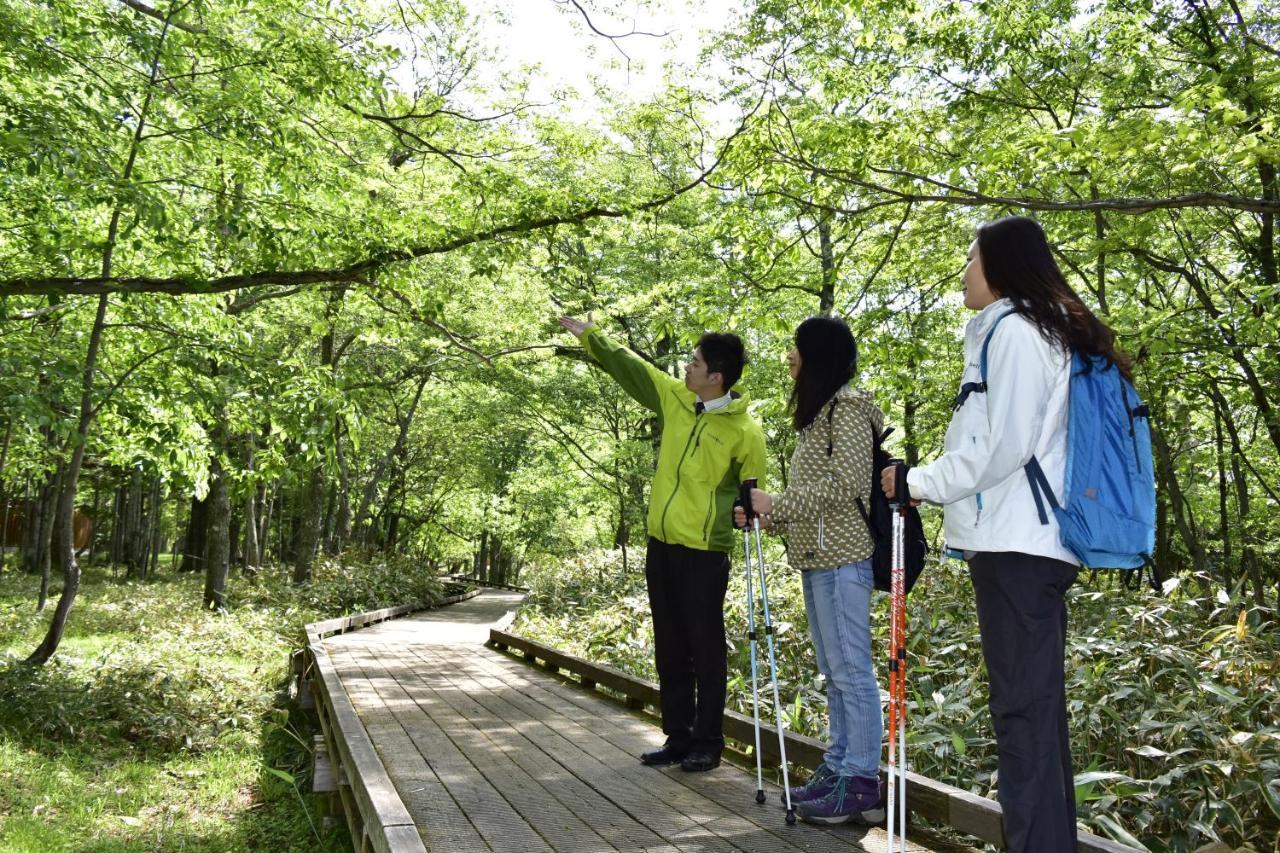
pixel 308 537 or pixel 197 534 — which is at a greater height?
pixel 308 537

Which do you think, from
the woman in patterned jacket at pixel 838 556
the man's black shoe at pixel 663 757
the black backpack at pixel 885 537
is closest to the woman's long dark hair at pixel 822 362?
the woman in patterned jacket at pixel 838 556

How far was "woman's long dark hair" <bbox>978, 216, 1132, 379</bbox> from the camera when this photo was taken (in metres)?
2.65

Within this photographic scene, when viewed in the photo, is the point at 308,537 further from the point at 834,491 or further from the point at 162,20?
the point at 834,491

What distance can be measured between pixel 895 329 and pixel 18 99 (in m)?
7.64

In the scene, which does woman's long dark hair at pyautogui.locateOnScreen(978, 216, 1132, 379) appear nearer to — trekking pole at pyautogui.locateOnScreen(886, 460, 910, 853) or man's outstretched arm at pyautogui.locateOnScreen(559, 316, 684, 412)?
trekking pole at pyautogui.locateOnScreen(886, 460, 910, 853)

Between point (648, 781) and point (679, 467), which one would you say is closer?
point (648, 781)

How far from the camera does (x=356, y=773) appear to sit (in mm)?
4430

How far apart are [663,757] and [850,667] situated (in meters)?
1.55

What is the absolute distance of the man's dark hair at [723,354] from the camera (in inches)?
181

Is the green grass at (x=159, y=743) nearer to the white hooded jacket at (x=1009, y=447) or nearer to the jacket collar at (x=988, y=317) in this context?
the white hooded jacket at (x=1009, y=447)

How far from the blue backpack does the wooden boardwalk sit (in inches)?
64.3

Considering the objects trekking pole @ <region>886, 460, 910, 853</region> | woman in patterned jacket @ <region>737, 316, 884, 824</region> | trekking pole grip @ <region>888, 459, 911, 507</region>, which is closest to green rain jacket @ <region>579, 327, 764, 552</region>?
woman in patterned jacket @ <region>737, 316, 884, 824</region>

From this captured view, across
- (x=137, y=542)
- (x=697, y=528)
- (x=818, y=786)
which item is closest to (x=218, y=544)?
(x=137, y=542)

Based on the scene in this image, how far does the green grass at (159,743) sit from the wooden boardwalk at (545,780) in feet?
2.74
